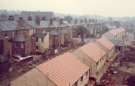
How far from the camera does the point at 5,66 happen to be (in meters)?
31.3

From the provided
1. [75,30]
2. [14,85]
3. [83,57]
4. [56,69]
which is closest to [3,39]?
[83,57]

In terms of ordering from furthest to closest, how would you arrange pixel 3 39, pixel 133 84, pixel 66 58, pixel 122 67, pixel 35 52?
pixel 35 52
pixel 122 67
pixel 3 39
pixel 133 84
pixel 66 58

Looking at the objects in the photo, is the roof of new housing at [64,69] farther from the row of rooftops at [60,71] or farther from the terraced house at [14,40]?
the terraced house at [14,40]

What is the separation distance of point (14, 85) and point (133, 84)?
57.2 feet

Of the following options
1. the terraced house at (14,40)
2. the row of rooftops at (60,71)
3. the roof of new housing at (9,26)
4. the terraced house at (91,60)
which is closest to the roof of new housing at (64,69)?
the row of rooftops at (60,71)

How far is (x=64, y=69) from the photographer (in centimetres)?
2355

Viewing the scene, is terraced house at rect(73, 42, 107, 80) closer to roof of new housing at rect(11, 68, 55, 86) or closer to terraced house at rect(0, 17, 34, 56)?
roof of new housing at rect(11, 68, 55, 86)

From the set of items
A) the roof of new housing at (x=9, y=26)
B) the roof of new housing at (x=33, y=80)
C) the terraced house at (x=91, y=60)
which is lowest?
the terraced house at (x=91, y=60)

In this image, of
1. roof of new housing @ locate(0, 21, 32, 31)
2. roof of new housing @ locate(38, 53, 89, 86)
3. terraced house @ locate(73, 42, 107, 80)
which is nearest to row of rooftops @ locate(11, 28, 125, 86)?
roof of new housing @ locate(38, 53, 89, 86)

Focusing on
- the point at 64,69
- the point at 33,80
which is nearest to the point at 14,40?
the point at 64,69

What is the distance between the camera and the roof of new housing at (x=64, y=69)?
20.7 metres

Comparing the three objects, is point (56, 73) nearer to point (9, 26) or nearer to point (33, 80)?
point (33, 80)

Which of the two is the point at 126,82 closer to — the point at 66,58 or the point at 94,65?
the point at 94,65

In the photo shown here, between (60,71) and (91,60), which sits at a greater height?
(60,71)
